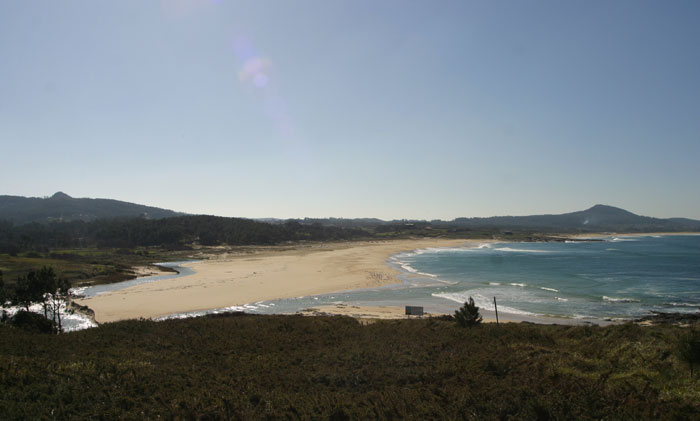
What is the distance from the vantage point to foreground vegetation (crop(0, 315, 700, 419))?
29.5 ft

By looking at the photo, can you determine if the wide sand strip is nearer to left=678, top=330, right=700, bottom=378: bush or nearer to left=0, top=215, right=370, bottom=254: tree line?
left=678, top=330, right=700, bottom=378: bush

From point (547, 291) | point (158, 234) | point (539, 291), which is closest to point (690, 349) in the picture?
point (539, 291)

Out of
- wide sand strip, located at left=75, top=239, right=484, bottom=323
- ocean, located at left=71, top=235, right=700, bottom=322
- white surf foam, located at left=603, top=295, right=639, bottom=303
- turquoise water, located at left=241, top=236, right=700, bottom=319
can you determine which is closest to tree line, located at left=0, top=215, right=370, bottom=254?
wide sand strip, located at left=75, top=239, right=484, bottom=323

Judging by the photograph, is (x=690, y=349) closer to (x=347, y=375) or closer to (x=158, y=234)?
(x=347, y=375)

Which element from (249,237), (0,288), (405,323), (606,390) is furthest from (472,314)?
(249,237)

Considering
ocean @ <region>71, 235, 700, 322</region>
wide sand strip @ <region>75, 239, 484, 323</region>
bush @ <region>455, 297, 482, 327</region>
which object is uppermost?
bush @ <region>455, 297, 482, 327</region>

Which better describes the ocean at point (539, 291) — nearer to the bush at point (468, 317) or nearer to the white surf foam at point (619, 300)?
the white surf foam at point (619, 300)

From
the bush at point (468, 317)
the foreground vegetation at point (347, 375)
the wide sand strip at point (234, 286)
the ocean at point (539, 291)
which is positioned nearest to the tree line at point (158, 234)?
the wide sand strip at point (234, 286)

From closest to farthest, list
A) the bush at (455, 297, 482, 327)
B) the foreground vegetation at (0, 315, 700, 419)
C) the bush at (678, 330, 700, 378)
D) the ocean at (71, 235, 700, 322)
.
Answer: the foreground vegetation at (0, 315, 700, 419) < the bush at (678, 330, 700, 378) < the bush at (455, 297, 482, 327) < the ocean at (71, 235, 700, 322)

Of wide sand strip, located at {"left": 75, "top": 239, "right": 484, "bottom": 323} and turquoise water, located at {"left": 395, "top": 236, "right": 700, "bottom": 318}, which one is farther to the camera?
wide sand strip, located at {"left": 75, "top": 239, "right": 484, "bottom": 323}

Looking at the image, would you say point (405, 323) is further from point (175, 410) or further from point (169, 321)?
point (175, 410)

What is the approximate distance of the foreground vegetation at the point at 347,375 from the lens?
898 centimetres

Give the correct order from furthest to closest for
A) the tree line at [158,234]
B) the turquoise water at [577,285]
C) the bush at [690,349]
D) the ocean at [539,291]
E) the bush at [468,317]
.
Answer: the tree line at [158,234], the turquoise water at [577,285], the ocean at [539,291], the bush at [468,317], the bush at [690,349]

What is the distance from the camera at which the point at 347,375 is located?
12148mm
